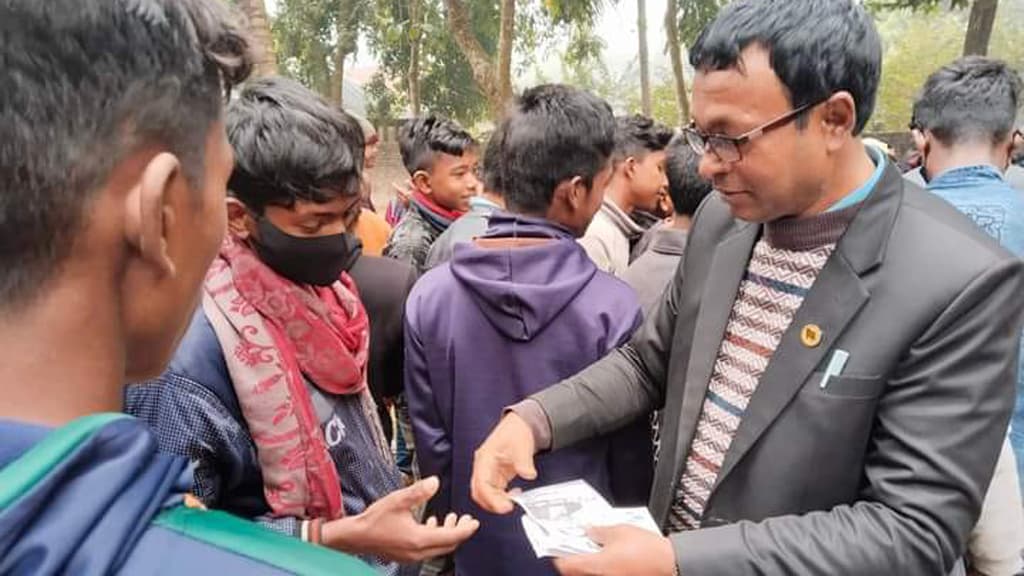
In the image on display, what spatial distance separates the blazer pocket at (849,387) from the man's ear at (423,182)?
3.36 metres

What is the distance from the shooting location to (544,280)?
6.63 feet

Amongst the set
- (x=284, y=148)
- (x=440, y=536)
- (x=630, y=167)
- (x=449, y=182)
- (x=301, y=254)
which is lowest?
(x=440, y=536)

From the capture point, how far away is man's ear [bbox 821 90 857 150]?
4.94 feet

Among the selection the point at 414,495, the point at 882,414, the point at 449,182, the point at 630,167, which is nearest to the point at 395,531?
the point at 414,495

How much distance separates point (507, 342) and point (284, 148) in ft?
2.59

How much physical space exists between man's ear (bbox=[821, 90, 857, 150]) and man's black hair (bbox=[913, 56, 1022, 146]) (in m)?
1.95

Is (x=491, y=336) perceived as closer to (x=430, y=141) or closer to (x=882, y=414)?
(x=882, y=414)

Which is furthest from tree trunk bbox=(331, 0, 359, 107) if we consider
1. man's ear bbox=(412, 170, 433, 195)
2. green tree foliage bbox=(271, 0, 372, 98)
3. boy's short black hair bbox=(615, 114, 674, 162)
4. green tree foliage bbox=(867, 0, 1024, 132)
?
boy's short black hair bbox=(615, 114, 674, 162)

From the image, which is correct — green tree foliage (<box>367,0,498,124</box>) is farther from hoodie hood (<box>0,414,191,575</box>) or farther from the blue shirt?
hoodie hood (<box>0,414,191,575</box>)

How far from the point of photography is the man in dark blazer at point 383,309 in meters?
2.59

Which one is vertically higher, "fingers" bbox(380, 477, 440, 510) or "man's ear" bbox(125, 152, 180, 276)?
"man's ear" bbox(125, 152, 180, 276)

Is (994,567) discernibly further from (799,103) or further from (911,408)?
(799,103)

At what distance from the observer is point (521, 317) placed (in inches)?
79.4

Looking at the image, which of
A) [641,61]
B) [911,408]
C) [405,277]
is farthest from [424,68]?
[911,408]
